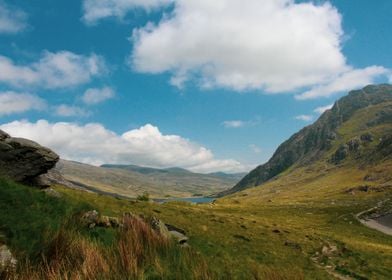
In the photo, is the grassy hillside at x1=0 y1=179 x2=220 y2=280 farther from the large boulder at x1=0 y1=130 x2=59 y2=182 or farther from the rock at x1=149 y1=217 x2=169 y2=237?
the large boulder at x1=0 y1=130 x2=59 y2=182

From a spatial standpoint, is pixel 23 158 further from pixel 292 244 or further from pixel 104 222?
pixel 292 244

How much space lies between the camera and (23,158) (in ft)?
101

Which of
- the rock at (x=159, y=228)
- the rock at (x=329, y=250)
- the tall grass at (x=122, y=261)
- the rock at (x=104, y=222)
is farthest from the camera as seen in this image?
the rock at (x=329, y=250)

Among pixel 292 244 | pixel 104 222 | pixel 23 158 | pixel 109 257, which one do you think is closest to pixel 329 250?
pixel 292 244

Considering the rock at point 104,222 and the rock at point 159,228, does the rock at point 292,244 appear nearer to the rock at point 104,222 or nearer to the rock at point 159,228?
the rock at point 104,222

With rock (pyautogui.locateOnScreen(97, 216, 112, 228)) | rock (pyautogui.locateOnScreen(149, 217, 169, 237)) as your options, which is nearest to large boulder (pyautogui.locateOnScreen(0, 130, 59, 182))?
rock (pyautogui.locateOnScreen(97, 216, 112, 228))

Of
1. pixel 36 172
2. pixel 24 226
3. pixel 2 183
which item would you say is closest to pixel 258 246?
pixel 36 172

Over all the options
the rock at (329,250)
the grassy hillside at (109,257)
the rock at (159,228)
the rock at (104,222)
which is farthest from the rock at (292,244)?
the grassy hillside at (109,257)

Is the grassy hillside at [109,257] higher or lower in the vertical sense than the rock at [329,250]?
higher

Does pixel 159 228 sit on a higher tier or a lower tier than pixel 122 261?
higher

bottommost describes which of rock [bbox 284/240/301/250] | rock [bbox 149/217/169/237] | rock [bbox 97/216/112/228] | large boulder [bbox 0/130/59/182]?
rock [bbox 284/240/301/250]

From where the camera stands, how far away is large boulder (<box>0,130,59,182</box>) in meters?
29.3

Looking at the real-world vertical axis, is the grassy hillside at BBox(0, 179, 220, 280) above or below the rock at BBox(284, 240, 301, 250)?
above

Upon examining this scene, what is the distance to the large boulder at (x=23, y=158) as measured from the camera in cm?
2934
